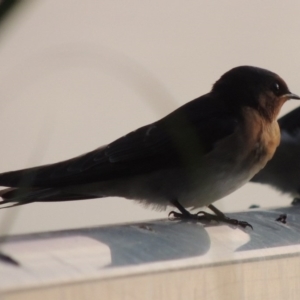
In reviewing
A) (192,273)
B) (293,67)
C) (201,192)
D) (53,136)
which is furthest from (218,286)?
(293,67)

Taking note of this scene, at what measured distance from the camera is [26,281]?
0.40 meters

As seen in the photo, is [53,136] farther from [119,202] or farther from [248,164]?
[248,164]

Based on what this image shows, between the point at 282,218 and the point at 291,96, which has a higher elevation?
the point at 291,96

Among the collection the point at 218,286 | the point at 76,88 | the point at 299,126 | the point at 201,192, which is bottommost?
the point at 218,286

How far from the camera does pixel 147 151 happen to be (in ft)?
2.75

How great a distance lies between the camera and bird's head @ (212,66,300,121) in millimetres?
942

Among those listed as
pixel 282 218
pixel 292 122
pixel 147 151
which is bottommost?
pixel 282 218

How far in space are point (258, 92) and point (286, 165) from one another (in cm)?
49

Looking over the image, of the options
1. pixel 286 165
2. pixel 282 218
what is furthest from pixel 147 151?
pixel 286 165

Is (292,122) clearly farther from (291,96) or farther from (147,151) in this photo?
(147,151)

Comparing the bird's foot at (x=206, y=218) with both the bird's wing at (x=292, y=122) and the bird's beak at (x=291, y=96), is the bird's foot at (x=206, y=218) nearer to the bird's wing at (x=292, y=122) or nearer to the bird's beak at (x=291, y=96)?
the bird's beak at (x=291, y=96)

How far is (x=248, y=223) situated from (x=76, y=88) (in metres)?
0.59

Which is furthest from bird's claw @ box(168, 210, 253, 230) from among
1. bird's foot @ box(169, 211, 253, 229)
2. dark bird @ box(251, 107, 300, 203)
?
dark bird @ box(251, 107, 300, 203)

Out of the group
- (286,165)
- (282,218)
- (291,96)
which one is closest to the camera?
(282,218)
